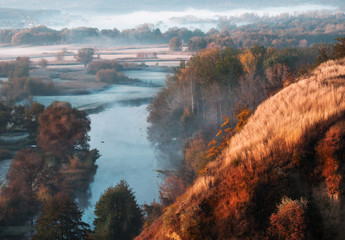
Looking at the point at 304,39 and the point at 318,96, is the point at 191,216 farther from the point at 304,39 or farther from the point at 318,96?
the point at 304,39

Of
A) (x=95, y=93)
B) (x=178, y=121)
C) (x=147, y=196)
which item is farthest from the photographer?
(x=95, y=93)

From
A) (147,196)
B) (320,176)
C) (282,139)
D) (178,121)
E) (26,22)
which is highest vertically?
(26,22)

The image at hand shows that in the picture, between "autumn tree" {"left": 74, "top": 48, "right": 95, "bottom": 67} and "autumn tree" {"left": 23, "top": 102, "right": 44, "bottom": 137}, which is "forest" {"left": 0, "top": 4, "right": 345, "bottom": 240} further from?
"autumn tree" {"left": 74, "top": 48, "right": 95, "bottom": 67}

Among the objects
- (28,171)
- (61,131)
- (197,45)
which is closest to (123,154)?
(61,131)

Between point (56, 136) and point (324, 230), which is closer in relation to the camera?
point (324, 230)

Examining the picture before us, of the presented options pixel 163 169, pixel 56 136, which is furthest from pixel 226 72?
pixel 56 136

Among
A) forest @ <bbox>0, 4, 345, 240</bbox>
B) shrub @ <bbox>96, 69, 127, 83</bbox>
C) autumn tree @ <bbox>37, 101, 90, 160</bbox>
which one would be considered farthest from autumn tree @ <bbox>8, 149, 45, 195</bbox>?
shrub @ <bbox>96, 69, 127, 83</bbox>
